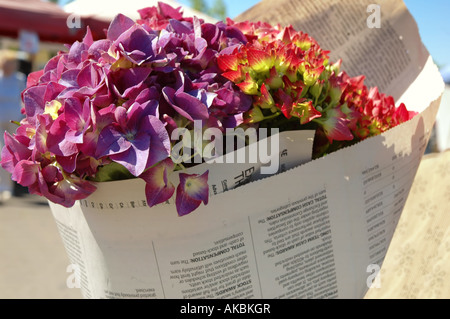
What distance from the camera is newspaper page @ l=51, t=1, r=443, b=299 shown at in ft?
2.27

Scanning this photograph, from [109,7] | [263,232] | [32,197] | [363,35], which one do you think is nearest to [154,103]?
[263,232]

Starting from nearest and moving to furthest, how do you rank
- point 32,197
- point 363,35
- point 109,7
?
point 363,35
point 109,7
point 32,197

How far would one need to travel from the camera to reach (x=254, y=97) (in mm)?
704

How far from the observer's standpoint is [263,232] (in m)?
0.72

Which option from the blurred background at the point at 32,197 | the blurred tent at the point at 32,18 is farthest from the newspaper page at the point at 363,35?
the blurred tent at the point at 32,18

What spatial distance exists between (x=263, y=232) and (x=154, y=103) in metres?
0.25

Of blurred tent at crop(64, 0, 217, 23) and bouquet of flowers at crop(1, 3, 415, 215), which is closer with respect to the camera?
bouquet of flowers at crop(1, 3, 415, 215)

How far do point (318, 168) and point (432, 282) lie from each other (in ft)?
1.34

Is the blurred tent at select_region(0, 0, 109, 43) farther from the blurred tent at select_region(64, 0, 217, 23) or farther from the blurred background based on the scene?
the blurred tent at select_region(64, 0, 217, 23)

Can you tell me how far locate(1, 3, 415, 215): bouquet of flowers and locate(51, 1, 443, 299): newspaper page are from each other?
0.18 feet

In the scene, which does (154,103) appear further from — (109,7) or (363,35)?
(109,7)

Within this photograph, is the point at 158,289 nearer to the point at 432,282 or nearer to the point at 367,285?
the point at 367,285

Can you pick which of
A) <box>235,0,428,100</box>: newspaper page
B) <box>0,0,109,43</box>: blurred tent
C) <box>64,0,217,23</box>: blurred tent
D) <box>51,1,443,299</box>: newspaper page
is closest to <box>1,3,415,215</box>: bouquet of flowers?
<box>51,1,443,299</box>: newspaper page
